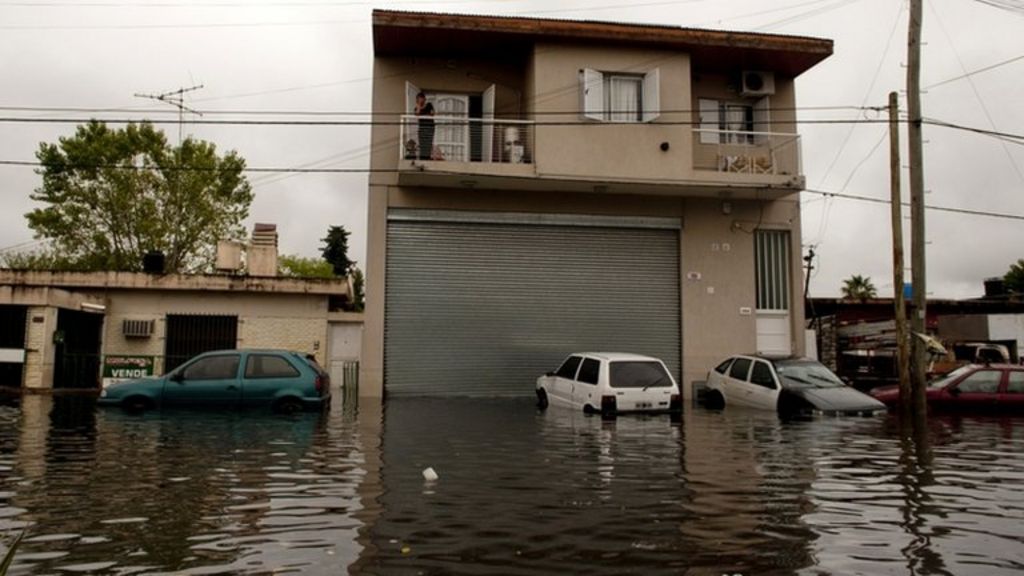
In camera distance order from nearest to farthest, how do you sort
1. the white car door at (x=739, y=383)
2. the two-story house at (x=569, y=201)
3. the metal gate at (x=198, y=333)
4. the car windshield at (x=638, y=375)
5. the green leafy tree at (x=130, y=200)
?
the car windshield at (x=638, y=375)
the white car door at (x=739, y=383)
the two-story house at (x=569, y=201)
the metal gate at (x=198, y=333)
the green leafy tree at (x=130, y=200)

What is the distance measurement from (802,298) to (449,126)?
11.3 meters

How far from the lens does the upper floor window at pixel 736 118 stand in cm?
2325

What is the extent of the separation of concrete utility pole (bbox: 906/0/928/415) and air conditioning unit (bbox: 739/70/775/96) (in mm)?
6139

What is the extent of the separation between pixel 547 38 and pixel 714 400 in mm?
10294

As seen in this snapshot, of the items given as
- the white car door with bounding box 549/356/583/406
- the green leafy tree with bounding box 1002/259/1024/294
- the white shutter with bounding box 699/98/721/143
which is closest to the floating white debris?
the white car door with bounding box 549/356/583/406

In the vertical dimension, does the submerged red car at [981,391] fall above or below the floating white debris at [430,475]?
above

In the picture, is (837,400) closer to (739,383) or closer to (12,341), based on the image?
(739,383)

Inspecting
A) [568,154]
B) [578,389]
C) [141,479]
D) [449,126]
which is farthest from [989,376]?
[141,479]

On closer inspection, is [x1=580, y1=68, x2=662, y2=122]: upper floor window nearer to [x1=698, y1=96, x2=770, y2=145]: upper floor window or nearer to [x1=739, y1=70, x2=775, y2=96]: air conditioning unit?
[x1=698, y1=96, x2=770, y2=145]: upper floor window

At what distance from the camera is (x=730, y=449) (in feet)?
36.4

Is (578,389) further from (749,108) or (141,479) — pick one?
(749,108)

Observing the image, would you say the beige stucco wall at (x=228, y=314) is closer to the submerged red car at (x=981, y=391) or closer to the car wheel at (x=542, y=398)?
the car wheel at (x=542, y=398)

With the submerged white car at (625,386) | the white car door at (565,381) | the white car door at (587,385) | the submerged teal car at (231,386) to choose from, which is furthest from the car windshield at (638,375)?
the submerged teal car at (231,386)

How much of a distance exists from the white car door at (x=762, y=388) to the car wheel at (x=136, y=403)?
12.3m
